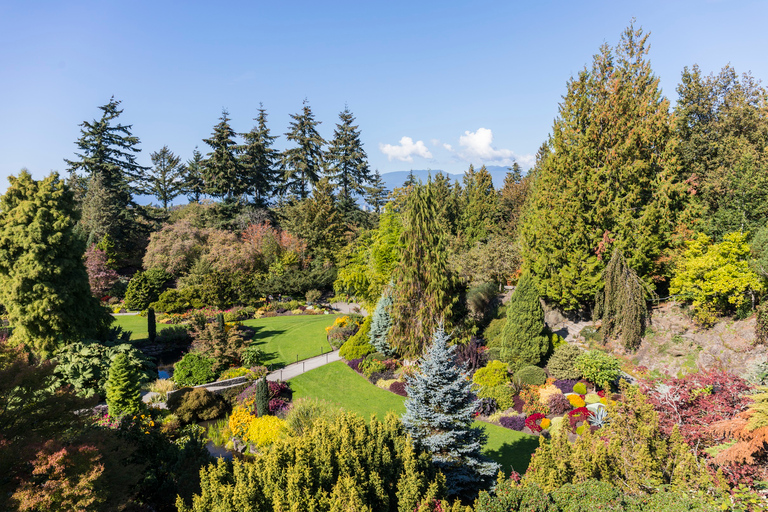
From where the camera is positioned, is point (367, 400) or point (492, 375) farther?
point (367, 400)

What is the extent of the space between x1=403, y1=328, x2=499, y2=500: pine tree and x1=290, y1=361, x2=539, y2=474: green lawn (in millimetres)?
2369

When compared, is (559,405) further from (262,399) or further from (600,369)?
(262,399)

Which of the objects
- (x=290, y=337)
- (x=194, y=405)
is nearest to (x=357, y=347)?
(x=290, y=337)

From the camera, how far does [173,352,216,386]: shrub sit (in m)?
19.8

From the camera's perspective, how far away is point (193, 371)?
2000cm

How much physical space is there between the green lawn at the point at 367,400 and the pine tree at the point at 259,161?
31.6m

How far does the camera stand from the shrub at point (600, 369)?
17.4 metres

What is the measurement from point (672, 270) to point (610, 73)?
1263cm

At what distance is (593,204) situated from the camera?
2309 centimetres

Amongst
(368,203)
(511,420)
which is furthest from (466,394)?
(368,203)

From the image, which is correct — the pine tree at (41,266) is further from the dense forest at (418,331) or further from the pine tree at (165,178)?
the pine tree at (165,178)

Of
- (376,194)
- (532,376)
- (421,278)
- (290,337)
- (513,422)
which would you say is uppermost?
(376,194)

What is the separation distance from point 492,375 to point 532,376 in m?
1.80

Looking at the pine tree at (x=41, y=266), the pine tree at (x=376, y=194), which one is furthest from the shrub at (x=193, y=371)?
the pine tree at (x=376, y=194)
